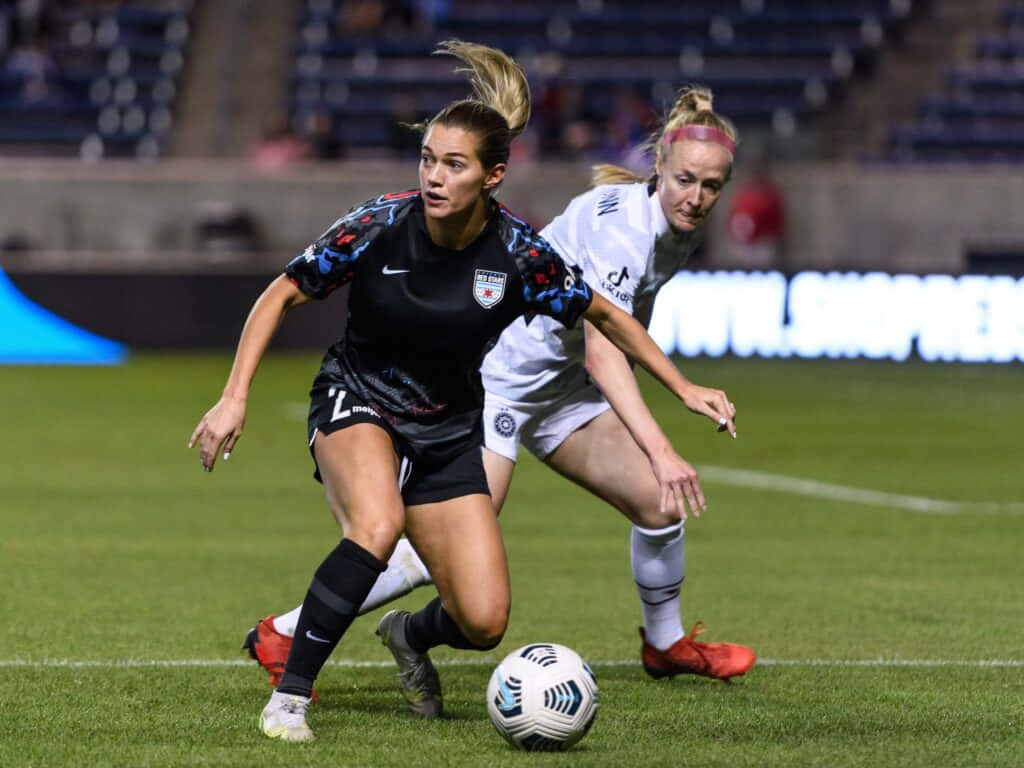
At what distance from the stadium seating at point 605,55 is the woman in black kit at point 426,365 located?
60.4ft

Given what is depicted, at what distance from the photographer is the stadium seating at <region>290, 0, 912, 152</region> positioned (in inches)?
957

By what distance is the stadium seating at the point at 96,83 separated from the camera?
25266mm

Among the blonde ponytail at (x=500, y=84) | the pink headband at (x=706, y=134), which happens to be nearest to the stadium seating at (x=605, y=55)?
the pink headband at (x=706, y=134)

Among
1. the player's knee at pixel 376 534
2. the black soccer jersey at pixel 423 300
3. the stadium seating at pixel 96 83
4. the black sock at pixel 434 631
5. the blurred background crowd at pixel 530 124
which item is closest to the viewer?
the player's knee at pixel 376 534

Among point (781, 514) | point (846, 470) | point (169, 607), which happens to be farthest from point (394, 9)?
point (169, 607)

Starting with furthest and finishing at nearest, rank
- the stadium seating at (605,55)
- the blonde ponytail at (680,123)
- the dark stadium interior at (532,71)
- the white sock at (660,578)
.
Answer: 1. the stadium seating at (605,55)
2. the dark stadium interior at (532,71)
3. the white sock at (660,578)
4. the blonde ponytail at (680,123)

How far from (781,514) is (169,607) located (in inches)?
174

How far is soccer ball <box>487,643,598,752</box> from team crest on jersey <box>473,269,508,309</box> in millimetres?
1010

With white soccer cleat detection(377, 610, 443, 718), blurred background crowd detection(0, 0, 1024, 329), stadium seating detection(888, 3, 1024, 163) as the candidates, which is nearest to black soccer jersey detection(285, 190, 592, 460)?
white soccer cleat detection(377, 610, 443, 718)

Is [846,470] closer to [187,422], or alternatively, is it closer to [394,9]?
[187,422]

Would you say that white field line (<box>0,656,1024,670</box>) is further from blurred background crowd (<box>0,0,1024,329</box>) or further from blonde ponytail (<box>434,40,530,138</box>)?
blurred background crowd (<box>0,0,1024,329</box>)

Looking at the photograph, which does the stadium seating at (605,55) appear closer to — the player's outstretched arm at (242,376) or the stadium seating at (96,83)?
the stadium seating at (96,83)

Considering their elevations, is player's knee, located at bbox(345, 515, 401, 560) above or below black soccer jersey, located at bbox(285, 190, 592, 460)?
below

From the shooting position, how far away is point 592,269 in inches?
246
